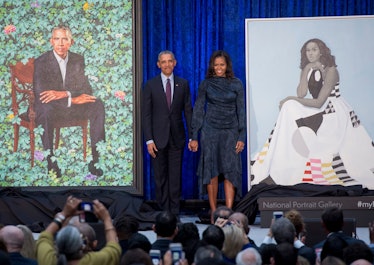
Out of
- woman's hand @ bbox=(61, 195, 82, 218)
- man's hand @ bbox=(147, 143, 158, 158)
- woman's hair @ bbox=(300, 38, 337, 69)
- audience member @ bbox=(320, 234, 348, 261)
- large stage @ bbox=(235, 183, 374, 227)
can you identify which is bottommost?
large stage @ bbox=(235, 183, 374, 227)

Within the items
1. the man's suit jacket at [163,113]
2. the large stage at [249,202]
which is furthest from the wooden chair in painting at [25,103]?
the man's suit jacket at [163,113]

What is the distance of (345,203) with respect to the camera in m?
9.38

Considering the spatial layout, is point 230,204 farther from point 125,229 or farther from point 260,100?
point 125,229

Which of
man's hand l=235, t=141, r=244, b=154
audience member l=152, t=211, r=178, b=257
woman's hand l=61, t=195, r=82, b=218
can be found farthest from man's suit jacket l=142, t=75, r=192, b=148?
woman's hand l=61, t=195, r=82, b=218

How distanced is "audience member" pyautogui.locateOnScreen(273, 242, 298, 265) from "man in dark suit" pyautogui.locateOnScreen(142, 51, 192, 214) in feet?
17.2

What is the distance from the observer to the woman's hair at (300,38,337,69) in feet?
33.4

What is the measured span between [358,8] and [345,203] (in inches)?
98.5

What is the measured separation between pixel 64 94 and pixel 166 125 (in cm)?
121

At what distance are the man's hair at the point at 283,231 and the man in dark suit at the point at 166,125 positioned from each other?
4364 millimetres

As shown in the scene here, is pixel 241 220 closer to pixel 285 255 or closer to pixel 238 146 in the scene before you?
pixel 285 255

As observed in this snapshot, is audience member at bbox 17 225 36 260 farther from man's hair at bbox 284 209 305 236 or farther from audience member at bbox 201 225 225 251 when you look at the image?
man's hair at bbox 284 209 305 236

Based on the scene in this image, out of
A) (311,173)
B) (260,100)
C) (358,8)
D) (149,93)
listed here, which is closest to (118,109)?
(149,93)

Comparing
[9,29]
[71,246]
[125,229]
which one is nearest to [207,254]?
[71,246]

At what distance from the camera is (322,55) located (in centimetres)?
1019
